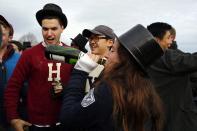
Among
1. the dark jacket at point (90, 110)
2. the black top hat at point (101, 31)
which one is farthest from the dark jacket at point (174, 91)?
the dark jacket at point (90, 110)

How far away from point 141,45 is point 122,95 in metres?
0.36

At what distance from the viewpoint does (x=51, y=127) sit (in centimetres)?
394

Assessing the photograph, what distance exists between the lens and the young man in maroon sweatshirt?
3.90m

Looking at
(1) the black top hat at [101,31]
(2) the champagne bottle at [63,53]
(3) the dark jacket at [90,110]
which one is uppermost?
(1) the black top hat at [101,31]

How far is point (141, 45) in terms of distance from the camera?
2.75 meters

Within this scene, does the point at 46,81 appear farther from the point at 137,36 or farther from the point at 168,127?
the point at 168,127

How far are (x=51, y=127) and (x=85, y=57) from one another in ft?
3.94

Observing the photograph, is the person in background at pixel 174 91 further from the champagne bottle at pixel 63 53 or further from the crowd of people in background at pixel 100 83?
the champagne bottle at pixel 63 53

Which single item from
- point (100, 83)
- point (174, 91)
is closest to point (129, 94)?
point (100, 83)

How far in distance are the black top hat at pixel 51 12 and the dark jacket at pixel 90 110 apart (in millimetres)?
1537

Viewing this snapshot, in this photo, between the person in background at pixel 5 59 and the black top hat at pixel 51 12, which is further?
the person in background at pixel 5 59

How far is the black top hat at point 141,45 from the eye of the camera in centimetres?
272

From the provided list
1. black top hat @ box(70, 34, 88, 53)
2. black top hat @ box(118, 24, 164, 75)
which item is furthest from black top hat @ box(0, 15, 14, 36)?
black top hat @ box(70, 34, 88, 53)

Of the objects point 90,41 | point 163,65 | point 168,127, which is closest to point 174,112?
point 168,127
